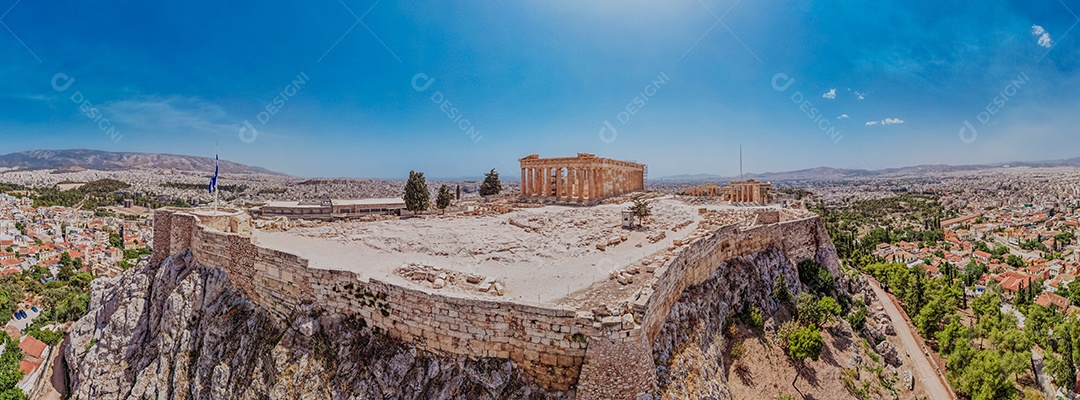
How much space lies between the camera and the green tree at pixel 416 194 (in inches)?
1118

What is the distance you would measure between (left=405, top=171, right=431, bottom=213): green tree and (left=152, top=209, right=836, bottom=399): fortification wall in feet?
42.7

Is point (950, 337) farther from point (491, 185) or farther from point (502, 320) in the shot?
point (491, 185)

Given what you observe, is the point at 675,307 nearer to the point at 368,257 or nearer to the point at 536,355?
the point at 536,355

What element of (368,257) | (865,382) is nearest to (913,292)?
(865,382)

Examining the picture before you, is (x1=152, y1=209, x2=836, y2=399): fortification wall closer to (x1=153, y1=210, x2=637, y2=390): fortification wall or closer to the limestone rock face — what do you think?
(x1=153, y1=210, x2=637, y2=390): fortification wall

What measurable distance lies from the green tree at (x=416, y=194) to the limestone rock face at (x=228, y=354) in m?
11.8

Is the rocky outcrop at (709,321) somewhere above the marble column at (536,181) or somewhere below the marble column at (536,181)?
below

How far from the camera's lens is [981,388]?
18734 millimetres

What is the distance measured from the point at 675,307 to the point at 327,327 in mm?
9424

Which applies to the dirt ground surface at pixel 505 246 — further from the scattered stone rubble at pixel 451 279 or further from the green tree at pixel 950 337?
the green tree at pixel 950 337

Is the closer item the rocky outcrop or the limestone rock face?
the limestone rock face

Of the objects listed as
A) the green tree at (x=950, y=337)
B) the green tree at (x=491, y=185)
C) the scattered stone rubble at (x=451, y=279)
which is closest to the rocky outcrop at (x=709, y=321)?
the scattered stone rubble at (x=451, y=279)

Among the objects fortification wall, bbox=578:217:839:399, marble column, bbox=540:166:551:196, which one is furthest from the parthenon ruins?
fortification wall, bbox=578:217:839:399

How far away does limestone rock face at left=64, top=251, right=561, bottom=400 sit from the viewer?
10211 mm
